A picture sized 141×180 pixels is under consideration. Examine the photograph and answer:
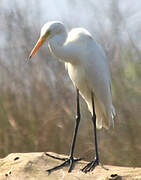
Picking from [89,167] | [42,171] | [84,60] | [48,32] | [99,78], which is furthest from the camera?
[99,78]

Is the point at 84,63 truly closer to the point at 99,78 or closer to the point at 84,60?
the point at 84,60

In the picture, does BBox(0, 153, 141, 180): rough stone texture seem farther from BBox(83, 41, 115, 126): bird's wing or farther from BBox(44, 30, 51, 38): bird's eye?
BBox(44, 30, 51, 38): bird's eye

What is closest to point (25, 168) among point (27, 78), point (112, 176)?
point (112, 176)

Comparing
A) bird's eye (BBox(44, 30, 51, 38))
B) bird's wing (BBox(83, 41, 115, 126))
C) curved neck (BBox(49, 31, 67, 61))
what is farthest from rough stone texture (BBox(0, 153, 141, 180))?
bird's eye (BBox(44, 30, 51, 38))

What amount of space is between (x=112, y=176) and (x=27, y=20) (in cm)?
325

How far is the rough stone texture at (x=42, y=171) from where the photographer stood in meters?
3.39

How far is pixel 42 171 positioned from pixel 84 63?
966 mm

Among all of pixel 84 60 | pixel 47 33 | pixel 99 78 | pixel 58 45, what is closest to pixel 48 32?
pixel 47 33

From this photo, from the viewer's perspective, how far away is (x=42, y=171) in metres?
3.50

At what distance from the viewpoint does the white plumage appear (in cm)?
376

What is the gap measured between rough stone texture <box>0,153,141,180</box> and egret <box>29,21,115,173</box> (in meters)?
0.06

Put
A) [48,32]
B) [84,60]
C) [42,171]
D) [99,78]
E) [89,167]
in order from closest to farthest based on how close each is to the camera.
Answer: [42,171] → [89,167] → [48,32] → [84,60] → [99,78]

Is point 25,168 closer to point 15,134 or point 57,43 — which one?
point 57,43

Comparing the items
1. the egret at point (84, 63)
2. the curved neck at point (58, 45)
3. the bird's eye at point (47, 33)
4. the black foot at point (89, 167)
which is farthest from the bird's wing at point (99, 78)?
the black foot at point (89, 167)
